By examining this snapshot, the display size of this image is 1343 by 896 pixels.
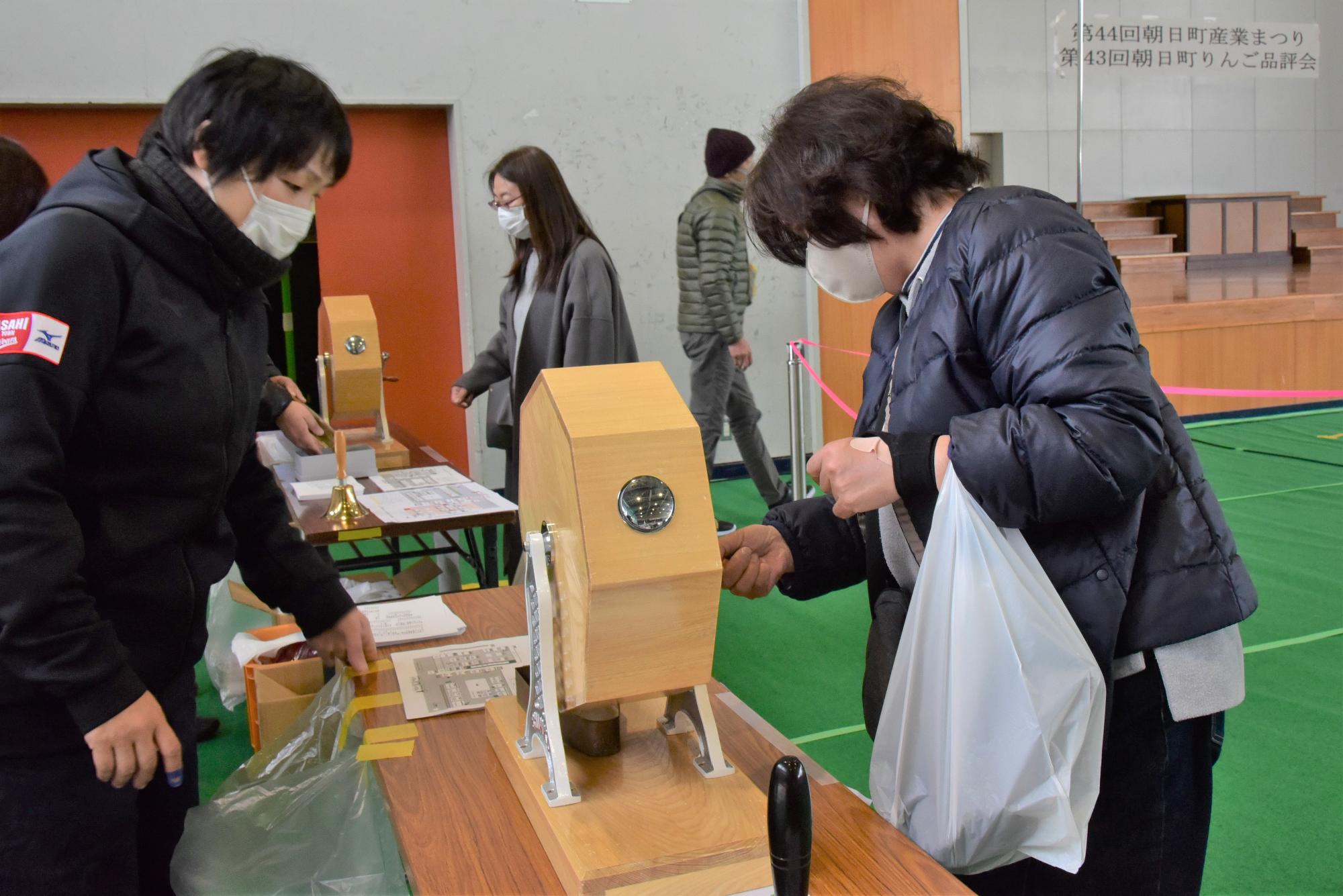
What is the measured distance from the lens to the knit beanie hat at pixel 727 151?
4.37 metres

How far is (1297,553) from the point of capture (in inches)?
159

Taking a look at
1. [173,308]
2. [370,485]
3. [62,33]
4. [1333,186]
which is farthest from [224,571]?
[1333,186]

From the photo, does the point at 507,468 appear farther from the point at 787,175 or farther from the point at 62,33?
the point at 62,33

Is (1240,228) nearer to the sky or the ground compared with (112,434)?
nearer to the sky

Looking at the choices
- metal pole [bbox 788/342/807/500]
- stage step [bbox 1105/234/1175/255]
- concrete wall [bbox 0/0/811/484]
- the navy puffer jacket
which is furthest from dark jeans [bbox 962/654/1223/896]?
stage step [bbox 1105/234/1175/255]

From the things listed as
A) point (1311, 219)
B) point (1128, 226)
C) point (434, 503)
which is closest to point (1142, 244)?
point (1128, 226)

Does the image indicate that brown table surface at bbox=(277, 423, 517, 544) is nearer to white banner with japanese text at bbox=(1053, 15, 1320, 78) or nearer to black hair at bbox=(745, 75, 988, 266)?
black hair at bbox=(745, 75, 988, 266)

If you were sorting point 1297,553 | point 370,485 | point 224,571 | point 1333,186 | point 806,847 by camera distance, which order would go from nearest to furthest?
point 806,847, point 224,571, point 370,485, point 1297,553, point 1333,186

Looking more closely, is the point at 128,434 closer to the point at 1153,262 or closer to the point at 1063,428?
the point at 1063,428

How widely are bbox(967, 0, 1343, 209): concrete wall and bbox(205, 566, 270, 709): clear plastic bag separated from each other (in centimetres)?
749

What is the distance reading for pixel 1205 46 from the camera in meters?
7.26

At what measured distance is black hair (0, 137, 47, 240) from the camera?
1.71 m

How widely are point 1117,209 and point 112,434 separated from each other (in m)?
10.5

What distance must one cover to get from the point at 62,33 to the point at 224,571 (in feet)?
14.3
